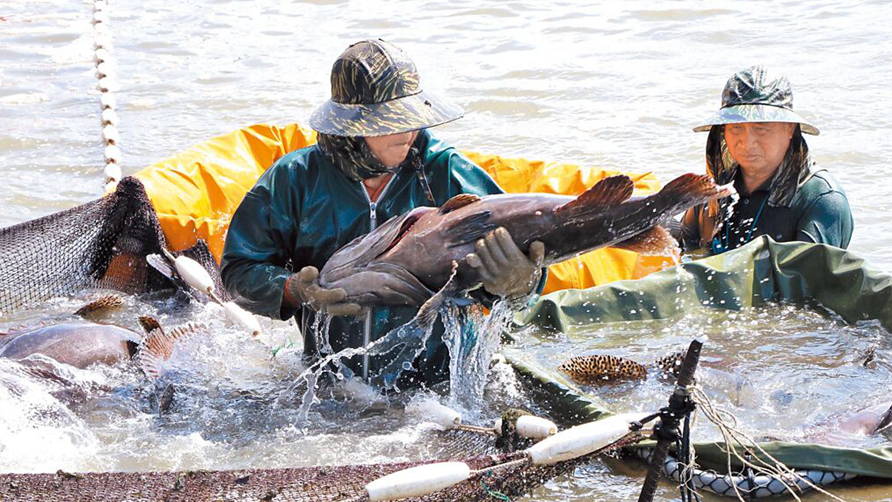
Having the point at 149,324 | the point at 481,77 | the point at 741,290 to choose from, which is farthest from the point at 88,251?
the point at 481,77

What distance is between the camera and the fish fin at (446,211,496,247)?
3775 mm

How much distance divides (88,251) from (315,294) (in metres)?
2.58

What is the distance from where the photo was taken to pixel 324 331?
442cm

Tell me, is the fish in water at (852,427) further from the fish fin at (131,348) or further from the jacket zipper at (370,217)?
the fish fin at (131,348)

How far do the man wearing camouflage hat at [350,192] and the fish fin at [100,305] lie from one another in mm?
1856

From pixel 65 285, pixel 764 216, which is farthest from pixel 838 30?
pixel 65 285

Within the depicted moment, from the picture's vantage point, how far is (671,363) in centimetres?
470

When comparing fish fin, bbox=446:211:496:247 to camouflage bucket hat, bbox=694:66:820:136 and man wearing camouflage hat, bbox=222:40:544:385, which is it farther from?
camouflage bucket hat, bbox=694:66:820:136

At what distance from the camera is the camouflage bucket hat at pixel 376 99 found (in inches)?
163

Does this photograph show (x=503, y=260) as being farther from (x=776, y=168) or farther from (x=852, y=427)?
(x=776, y=168)

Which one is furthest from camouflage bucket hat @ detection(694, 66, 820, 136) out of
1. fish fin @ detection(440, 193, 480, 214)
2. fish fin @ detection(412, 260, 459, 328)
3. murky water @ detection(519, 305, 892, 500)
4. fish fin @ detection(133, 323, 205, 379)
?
fish fin @ detection(133, 323, 205, 379)

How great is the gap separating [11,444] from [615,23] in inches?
409

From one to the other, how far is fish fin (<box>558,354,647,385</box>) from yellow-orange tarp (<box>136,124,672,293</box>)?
46.8 inches

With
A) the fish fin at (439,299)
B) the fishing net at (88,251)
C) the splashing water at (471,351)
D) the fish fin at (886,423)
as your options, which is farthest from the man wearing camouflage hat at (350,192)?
the fishing net at (88,251)
